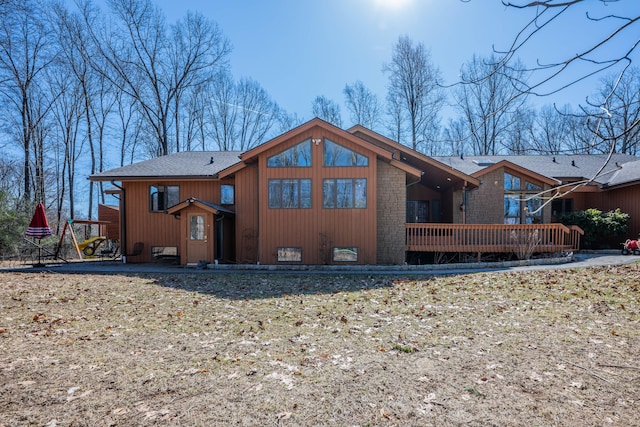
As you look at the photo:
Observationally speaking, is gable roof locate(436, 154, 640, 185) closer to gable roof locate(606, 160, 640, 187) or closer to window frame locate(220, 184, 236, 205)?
gable roof locate(606, 160, 640, 187)

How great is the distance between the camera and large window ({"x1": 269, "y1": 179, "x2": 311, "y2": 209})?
1273cm

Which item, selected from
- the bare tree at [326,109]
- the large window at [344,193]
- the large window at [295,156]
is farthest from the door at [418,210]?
the bare tree at [326,109]

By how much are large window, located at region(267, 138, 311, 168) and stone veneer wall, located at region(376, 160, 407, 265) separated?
2801mm

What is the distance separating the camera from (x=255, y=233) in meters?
13.6

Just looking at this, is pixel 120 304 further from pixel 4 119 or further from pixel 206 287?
pixel 4 119

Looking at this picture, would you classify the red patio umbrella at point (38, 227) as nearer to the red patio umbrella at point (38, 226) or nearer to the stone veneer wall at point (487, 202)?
the red patio umbrella at point (38, 226)

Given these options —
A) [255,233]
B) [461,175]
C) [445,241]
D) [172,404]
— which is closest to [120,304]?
[172,404]

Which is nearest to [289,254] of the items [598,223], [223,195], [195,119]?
[223,195]

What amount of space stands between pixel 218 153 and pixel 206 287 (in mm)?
11148

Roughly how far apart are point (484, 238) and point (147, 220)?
47.2ft

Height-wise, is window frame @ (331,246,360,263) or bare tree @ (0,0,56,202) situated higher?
bare tree @ (0,0,56,202)

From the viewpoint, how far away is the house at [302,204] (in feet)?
41.2

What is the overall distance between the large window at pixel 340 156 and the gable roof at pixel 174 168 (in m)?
4.84

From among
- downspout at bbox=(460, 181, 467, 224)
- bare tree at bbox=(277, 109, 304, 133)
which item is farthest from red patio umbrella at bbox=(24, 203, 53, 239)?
bare tree at bbox=(277, 109, 304, 133)
